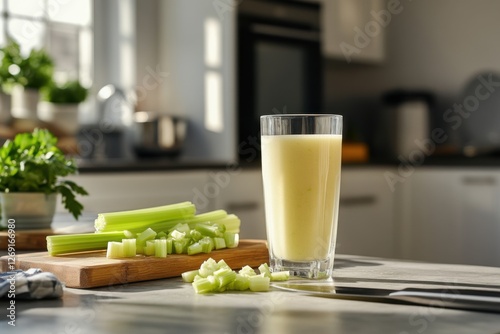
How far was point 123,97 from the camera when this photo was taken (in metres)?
3.64

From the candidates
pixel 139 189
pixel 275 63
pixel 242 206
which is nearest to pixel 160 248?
pixel 139 189

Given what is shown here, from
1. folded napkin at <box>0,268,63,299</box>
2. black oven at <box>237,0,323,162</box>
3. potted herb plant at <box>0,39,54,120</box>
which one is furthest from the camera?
black oven at <box>237,0,323,162</box>

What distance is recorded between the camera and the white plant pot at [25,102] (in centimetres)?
323

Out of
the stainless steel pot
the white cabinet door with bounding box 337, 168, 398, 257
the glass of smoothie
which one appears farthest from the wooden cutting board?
the white cabinet door with bounding box 337, 168, 398, 257

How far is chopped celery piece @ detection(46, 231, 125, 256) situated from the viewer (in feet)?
3.39

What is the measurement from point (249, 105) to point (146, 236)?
9.11 feet

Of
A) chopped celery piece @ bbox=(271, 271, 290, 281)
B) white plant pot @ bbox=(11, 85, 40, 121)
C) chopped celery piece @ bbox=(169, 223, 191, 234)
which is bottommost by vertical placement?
chopped celery piece @ bbox=(271, 271, 290, 281)

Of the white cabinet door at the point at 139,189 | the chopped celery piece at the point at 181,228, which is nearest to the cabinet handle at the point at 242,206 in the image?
the white cabinet door at the point at 139,189

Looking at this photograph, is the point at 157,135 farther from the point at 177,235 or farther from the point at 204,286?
the point at 204,286

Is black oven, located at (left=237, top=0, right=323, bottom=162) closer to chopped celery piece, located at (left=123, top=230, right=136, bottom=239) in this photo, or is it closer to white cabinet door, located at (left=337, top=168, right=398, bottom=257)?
white cabinet door, located at (left=337, top=168, right=398, bottom=257)

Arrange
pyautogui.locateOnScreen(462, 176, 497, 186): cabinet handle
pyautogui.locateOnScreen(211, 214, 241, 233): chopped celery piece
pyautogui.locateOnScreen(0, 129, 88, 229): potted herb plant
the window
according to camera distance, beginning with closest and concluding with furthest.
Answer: pyautogui.locateOnScreen(211, 214, 241, 233): chopped celery piece
pyautogui.locateOnScreen(0, 129, 88, 229): potted herb plant
the window
pyautogui.locateOnScreen(462, 176, 497, 186): cabinet handle

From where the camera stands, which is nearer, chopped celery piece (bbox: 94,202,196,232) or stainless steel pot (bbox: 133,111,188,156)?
chopped celery piece (bbox: 94,202,196,232)

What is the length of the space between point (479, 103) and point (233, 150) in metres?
1.67

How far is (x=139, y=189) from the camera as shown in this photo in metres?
3.07
